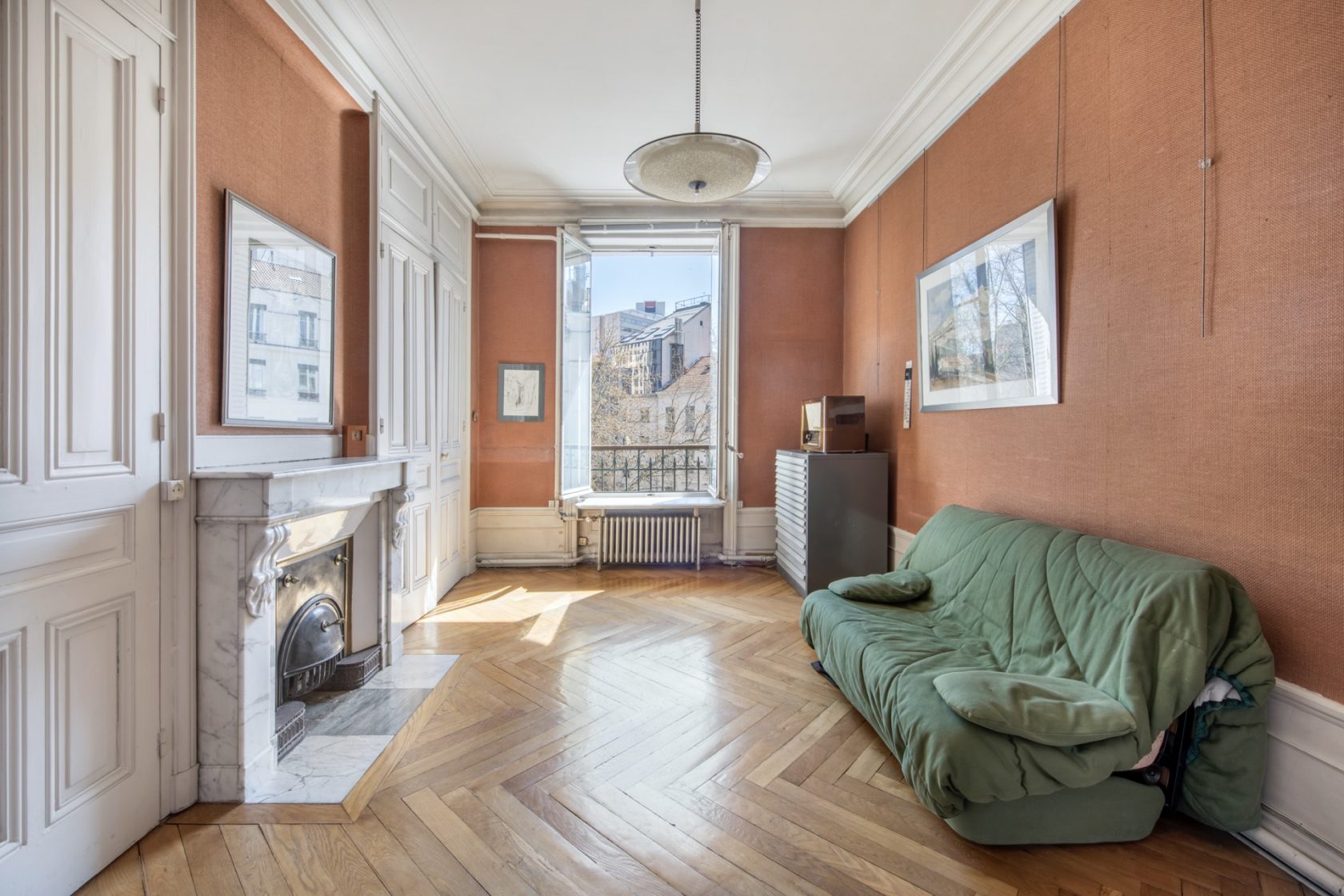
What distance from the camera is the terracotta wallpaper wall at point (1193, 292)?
1.53 meters

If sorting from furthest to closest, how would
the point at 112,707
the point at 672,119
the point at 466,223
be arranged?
the point at 466,223
the point at 672,119
the point at 112,707

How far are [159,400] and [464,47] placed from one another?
2359 mm

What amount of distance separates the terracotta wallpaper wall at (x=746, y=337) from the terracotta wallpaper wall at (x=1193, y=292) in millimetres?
2104

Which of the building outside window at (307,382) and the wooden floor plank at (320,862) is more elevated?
the building outside window at (307,382)

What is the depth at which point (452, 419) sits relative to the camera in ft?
14.2

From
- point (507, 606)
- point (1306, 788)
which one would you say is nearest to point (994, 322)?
point (1306, 788)

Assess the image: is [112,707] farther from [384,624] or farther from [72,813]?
[384,624]

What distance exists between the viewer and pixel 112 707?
1616 millimetres

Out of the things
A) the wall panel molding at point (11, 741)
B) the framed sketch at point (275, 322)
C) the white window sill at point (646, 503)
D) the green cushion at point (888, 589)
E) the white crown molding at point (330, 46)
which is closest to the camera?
the wall panel molding at point (11, 741)

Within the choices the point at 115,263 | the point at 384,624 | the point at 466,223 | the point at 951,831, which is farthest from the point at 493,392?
the point at 951,831

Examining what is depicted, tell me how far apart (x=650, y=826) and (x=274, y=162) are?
2.97 meters

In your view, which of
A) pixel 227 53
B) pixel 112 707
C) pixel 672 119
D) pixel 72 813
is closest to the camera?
pixel 72 813

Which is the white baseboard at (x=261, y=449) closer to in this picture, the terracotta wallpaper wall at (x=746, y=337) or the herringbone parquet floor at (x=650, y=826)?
the herringbone parquet floor at (x=650, y=826)

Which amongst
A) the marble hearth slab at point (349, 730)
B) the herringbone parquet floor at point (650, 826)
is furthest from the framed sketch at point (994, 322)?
the marble hearth slab at point (349, 730)
